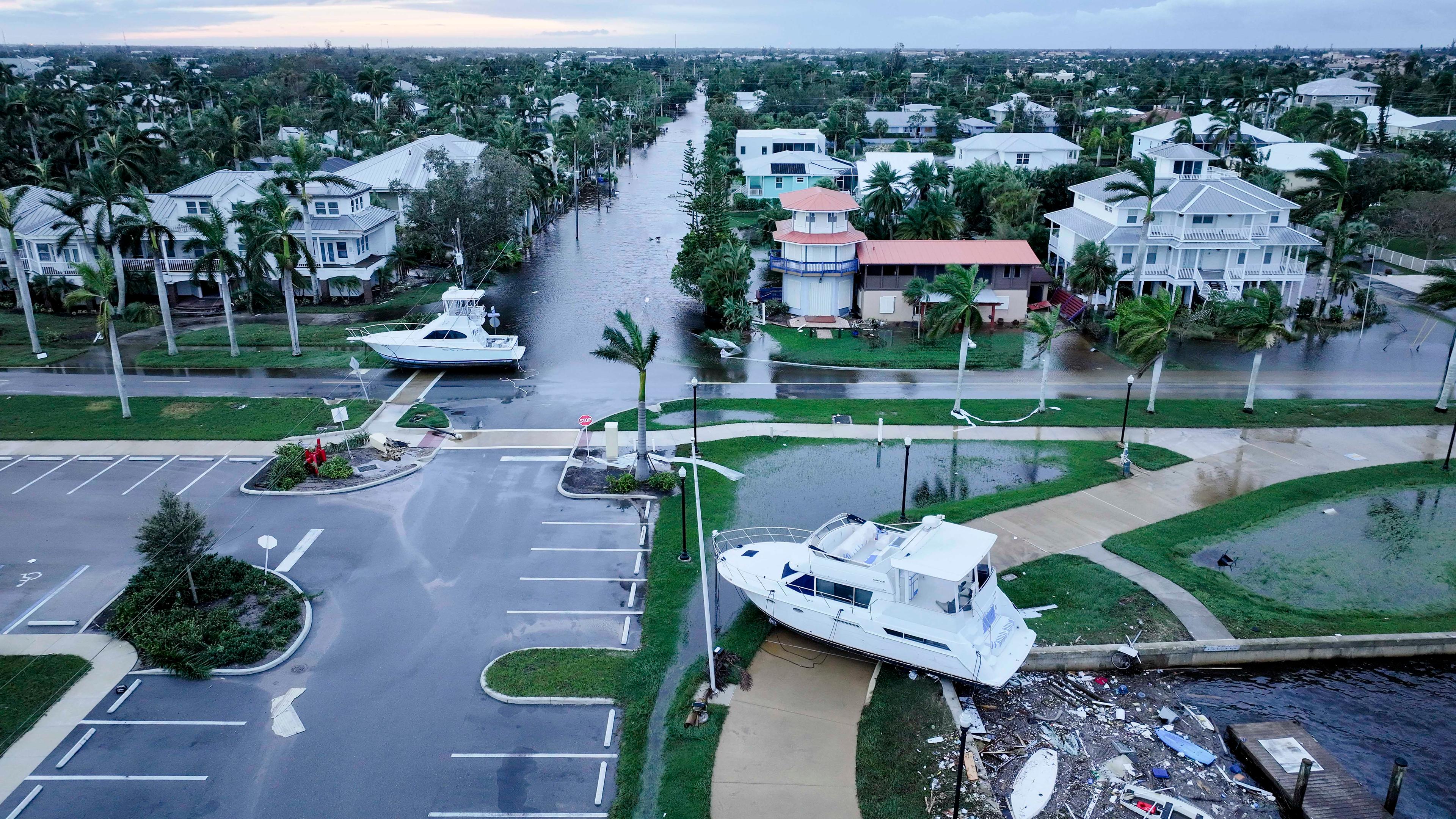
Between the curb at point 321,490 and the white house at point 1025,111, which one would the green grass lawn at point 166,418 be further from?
the white house at point 1025,111

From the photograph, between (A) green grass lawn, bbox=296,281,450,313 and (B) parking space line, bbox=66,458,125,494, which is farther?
(A) green grass lawn, bbox=296,281,450,313

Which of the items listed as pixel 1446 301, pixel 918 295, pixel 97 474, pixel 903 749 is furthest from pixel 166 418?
pixel 1446 301

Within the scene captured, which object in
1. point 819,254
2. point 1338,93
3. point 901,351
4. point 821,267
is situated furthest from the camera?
point 1338,93

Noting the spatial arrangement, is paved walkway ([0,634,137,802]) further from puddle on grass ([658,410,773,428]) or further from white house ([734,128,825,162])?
white house ([734,128,825,162])

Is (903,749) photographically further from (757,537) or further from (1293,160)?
(1293,160)

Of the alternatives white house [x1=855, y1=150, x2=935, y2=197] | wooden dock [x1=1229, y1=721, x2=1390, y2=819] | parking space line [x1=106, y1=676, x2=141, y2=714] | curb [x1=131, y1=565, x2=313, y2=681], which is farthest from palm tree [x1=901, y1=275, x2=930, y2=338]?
parking space line [x1=106, y1=676, x2=141, y2=714]
